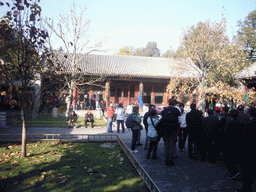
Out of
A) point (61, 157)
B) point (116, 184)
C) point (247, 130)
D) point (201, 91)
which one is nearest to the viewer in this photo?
point (247, 130)

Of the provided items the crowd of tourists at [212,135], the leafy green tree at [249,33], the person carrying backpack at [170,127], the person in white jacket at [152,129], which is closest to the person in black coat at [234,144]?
the crowd of tourists at [212,135]

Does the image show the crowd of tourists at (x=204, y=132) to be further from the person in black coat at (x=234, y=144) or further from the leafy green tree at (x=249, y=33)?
the leafy green tree at (x=249, y=33)

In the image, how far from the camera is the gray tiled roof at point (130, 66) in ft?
73.5

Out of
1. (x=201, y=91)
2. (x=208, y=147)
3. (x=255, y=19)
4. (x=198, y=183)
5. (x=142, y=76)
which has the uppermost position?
(x=255, y=19)

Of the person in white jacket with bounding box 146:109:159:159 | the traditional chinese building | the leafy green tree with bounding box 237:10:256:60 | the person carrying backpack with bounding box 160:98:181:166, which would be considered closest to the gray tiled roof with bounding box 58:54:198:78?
the traditional chinese building

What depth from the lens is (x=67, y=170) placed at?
17.7ft

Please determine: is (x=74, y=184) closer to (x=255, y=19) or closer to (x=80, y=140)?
(x=80, y=140)

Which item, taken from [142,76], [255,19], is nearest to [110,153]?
[142,76]

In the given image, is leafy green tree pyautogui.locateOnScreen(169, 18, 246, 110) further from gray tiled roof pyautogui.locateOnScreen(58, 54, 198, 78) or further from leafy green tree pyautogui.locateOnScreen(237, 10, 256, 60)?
leafy green tree pyautogui.locateOnScreen(237, 10, 256, 60)

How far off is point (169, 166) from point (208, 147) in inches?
63.4

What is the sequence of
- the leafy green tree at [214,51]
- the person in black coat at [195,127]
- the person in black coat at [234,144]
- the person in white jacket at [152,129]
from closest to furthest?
the person in black coat at [234,144]
the person in white jacket at [152,129]
the person in black coat at [195,127]
the leafy green tree at [214,51]

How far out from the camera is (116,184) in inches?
184

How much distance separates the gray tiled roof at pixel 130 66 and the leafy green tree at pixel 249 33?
10.2 metres

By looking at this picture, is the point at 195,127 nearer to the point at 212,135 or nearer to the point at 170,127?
the point at 212,135
